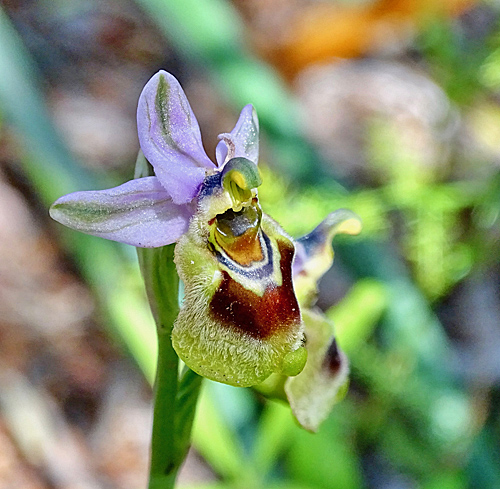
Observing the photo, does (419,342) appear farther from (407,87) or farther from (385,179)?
(407,87)

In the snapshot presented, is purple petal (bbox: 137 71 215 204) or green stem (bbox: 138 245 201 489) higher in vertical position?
purple petal (bbox: 137 71 215 204)

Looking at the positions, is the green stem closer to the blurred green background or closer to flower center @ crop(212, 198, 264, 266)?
flower center @ crop(212, 198, 264, 266)

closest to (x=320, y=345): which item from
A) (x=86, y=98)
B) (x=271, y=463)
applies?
(x=271, y=463)

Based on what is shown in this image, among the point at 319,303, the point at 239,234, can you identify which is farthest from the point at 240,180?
the point at 319,303

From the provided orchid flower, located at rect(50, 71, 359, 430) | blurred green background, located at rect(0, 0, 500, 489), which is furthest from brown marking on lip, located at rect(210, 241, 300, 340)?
blurred green background, located at rect(0, 0, 500, 489)

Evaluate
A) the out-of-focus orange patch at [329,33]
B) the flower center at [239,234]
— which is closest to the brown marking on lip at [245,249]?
the flower center at [239,234]

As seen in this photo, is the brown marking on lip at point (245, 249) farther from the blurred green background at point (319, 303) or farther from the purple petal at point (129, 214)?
Result: the blurred green background at point (319, 303)
